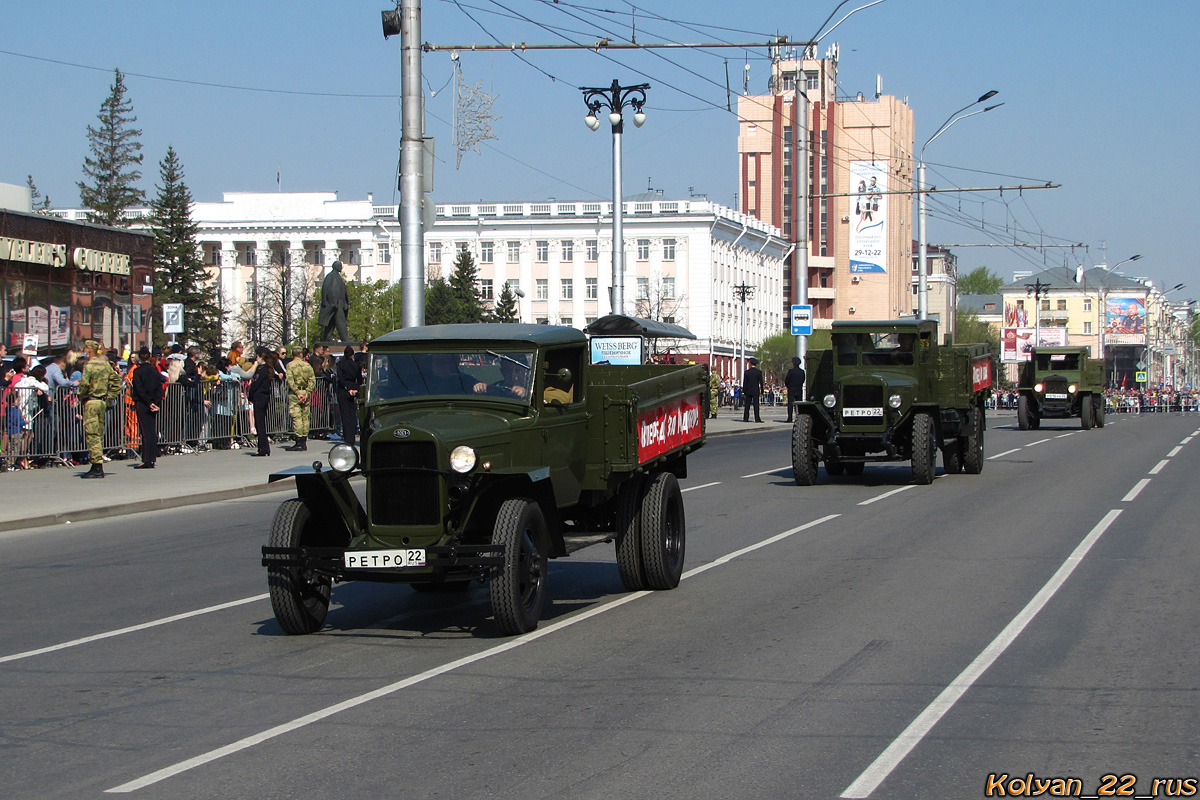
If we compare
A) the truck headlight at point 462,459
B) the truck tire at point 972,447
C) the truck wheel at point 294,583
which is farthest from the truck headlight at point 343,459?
the truck tire at point 972,447

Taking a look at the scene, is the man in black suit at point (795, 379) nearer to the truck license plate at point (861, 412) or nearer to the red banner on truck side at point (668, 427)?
the truck license plate at point (861, 412)

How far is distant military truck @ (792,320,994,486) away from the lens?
1997 centimetres

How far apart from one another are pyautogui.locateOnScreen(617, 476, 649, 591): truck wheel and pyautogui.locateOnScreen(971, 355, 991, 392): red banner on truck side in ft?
46.7

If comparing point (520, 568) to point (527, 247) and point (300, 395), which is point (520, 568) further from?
point (527, 247)

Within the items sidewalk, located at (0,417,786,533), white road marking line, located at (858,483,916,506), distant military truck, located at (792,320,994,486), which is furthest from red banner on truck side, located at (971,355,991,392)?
sidewalk, located at (0,417,786,533)

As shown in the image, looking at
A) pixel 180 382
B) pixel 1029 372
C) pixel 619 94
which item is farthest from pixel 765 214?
pixel 180 382

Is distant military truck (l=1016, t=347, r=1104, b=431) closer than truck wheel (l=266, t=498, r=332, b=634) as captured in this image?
No

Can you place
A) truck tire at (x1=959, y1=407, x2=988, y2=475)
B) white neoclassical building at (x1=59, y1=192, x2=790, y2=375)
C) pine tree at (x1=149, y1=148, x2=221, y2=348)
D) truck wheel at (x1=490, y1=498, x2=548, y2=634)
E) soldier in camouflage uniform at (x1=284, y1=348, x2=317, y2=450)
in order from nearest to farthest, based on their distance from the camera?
truck wheel at (x1=490, y1=498, x2=548, y2=634)
truck tire at (x1=959, y1=407, x2=988, y2=475)
soldier in camouflage uniform at (x1=284, y1=348, x2=317, y2=450)
pine tree at (x1=149, y1=148, x2=221, y2=348)
white neoclassical building at (x1=59, y1=192, x2=790, y2=375)

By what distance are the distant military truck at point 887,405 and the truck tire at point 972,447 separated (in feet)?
0.06

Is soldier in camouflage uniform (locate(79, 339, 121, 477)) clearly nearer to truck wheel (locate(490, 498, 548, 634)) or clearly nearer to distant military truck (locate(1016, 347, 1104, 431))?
truck wheel (locate(490, 498, 548, 634))

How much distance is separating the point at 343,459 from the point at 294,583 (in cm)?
88

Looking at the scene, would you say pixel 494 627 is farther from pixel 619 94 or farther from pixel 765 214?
pixel 765 214

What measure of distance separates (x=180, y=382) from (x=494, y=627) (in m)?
17.1

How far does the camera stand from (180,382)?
24500 millimetres
